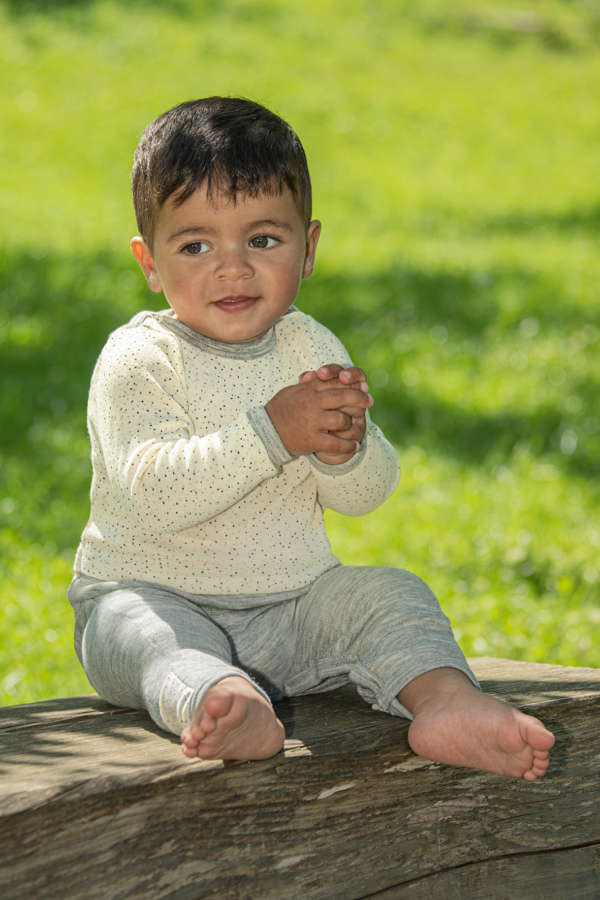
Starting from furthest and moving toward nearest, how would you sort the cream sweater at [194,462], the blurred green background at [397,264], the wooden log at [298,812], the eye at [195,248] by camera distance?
the blurred green background at [397,264] → the eye at [195,248] → the cream sweater at [194,462] → the wooden log at [298,812]

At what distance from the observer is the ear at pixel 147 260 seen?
2.80m

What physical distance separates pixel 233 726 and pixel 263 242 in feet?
3.62

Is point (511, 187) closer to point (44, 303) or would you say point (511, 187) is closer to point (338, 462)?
point (44, 303)

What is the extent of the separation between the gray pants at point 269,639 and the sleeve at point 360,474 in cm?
16

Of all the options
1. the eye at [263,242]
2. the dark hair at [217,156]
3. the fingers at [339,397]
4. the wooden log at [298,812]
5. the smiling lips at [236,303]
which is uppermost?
the dark hair at [217,156]

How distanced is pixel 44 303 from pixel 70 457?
2834 millimetres

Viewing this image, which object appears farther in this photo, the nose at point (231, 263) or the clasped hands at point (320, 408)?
the nose at point (231, 263)

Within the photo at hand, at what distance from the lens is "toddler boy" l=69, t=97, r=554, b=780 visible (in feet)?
7.88

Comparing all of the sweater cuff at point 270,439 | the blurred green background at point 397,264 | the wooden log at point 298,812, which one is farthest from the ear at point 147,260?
the blurred green background at point 397,264

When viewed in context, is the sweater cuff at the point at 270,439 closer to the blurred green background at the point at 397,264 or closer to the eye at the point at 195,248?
the eye at the point at 195,248

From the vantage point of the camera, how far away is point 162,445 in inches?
99.3

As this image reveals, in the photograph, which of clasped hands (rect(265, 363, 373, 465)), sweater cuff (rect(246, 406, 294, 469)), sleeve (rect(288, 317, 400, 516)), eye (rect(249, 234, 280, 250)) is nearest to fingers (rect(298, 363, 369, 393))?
clasped hands (rect(265, 363, 373, 465))

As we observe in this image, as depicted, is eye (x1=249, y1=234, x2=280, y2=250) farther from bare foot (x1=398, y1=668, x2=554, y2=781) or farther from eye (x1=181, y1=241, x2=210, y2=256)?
bare foot (x1=398, y1=668, x2=554, y2=781)

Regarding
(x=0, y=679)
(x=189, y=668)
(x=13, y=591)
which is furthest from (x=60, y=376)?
(x=189, y=668)
